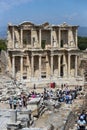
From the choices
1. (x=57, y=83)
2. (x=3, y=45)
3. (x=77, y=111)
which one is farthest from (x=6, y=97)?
(x=3, y=45)

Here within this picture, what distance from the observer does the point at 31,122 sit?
19.4 metres

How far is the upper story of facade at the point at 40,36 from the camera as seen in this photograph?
177 ft

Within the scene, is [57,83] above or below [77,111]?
below

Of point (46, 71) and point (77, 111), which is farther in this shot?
point (46, 71)

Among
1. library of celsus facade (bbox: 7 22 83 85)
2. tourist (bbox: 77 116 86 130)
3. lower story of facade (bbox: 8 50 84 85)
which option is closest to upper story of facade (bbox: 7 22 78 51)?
library of celsus facade (bbox: 7 22 83 85)

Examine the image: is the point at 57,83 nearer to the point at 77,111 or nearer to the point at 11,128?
the point at 77,111

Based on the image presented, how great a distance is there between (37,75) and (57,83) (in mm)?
7599

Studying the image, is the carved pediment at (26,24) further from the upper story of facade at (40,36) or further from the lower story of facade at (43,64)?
the lower story of facade at (43,64)

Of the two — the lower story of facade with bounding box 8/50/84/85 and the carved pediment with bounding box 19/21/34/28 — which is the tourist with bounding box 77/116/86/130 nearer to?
the lower story of facade with bounding box 8/50/84/85

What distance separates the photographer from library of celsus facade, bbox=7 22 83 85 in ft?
177

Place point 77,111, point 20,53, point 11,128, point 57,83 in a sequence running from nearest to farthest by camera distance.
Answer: point 11,128
point 77,111
point 57,83
point 20,53

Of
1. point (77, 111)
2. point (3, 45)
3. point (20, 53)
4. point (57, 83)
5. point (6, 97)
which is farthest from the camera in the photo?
point (3, 45)

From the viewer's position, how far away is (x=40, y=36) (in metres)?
54.5

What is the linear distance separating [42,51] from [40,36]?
2.02 m
